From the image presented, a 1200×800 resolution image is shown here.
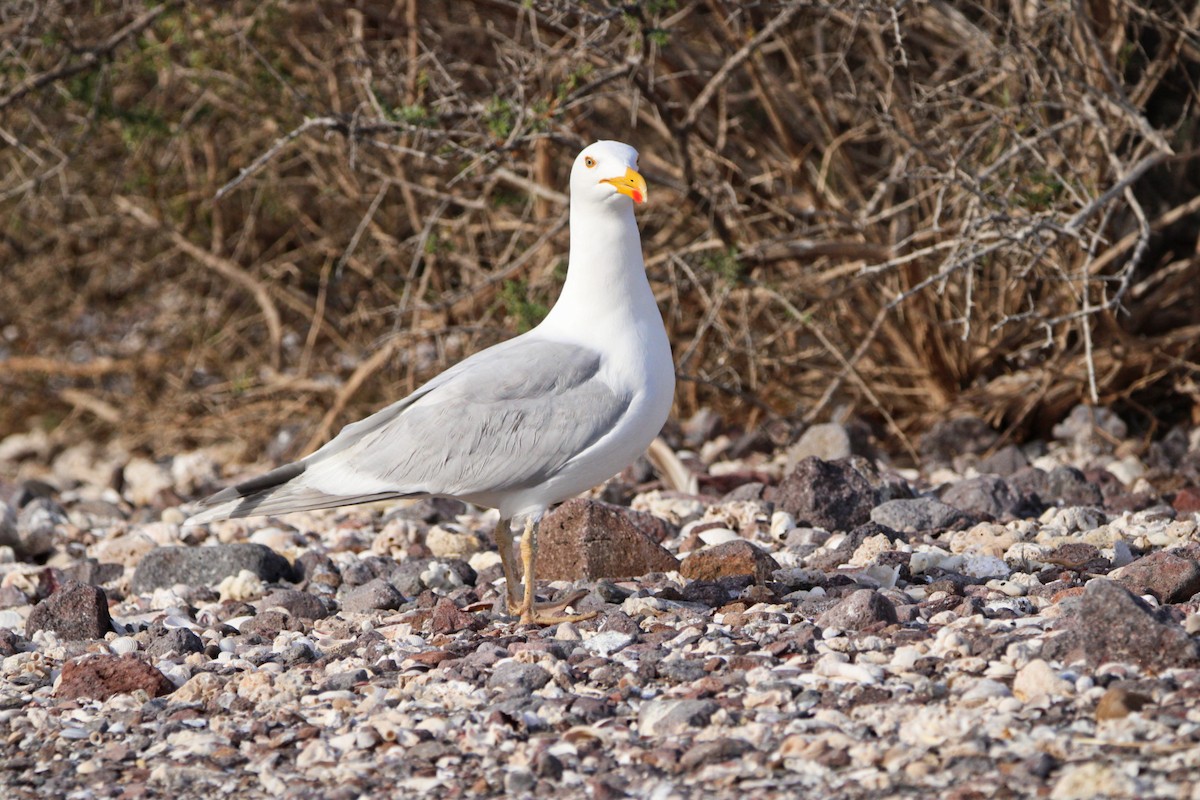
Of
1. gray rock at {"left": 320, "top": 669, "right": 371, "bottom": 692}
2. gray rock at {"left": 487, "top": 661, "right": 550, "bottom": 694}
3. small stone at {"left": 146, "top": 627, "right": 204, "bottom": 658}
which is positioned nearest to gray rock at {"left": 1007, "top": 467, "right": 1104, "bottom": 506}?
gray rock at {"left": 487, "top": 661, "right": 550, "bottom": 694}

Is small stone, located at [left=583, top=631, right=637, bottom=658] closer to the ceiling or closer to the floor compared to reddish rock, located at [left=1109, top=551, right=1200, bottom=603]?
closer to the ceiling

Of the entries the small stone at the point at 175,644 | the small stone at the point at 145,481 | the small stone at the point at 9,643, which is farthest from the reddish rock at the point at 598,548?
the small stone at the point at 145,481

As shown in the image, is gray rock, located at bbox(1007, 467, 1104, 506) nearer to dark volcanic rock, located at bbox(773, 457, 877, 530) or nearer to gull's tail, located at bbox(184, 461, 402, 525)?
dark volcanic rock, located at bbox(773, 457, 877, 530)

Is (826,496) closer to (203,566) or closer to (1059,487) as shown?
(1059,487)

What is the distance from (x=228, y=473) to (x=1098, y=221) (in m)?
5.21

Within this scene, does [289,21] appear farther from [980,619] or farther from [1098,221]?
[980,619]

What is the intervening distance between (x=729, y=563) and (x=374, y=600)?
1.19 meters

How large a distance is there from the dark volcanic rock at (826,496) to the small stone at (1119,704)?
2306 mm

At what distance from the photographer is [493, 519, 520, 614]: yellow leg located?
4.75 m

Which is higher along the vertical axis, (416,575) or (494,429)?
(494,429)

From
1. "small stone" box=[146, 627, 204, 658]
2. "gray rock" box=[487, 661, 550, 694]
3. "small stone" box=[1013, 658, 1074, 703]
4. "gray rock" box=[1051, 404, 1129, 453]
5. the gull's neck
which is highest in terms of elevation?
the gull's neck

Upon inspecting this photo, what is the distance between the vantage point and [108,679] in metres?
4.13

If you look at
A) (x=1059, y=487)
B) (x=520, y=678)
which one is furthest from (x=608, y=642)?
(x=1059, y=487)

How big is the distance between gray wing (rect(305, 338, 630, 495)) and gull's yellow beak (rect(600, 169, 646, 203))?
513 millimetres
